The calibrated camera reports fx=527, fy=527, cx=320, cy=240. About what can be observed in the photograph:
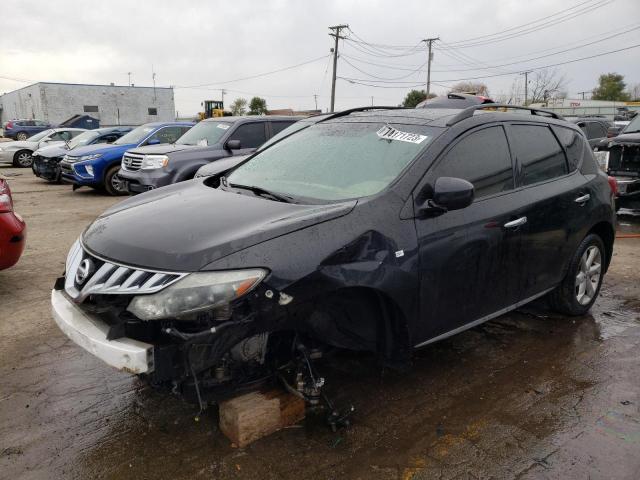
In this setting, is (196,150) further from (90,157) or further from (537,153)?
(537,153)

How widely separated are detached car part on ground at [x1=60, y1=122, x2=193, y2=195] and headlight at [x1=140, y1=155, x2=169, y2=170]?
245 centimetres

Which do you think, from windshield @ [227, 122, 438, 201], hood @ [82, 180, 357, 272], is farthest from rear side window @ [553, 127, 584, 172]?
hood @ [82, 180, 357, 272]

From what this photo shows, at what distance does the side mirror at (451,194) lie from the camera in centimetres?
293

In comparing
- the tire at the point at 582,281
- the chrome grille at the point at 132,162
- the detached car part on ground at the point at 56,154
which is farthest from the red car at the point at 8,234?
the detached car part on ground at the point at 56,154

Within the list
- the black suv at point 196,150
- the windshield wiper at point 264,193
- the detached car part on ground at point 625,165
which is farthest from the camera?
the black suv at point 196,150

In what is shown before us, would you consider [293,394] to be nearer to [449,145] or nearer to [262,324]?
[262,324]

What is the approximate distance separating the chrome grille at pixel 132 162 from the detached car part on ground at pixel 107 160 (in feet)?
5.38

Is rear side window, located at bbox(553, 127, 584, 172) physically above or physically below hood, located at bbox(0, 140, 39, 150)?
above

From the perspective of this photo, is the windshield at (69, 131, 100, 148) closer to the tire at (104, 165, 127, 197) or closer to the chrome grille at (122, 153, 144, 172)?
the tire at (104, 165, 127, 197)

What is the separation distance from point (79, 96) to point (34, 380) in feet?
212

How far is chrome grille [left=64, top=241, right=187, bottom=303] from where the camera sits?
2367 mm

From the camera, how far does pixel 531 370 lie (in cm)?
367

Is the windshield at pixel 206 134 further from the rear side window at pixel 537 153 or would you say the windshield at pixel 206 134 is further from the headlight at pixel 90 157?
the rear side window at pixel 537 153

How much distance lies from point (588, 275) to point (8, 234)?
16.9 ft
